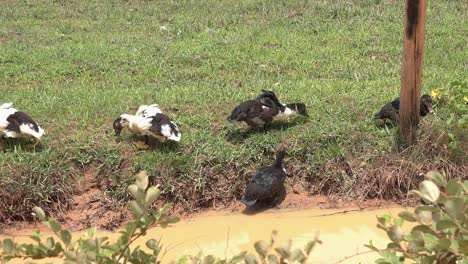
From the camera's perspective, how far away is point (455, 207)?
1615mm

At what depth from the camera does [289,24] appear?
10.9 metres

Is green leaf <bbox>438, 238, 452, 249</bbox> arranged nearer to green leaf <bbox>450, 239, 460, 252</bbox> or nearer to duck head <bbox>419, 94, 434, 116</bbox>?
green leaf <bbox>450, 239, 460, 252</bbox>

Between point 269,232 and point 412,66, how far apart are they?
6.96 feet

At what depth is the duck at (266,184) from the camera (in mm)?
5512

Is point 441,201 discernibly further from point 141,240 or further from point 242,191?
point 242,191

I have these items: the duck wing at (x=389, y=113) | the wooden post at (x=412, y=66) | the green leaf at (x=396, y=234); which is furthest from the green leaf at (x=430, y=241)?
the duck wing at (x=389, y=113)

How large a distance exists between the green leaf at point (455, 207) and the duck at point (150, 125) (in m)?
4.36

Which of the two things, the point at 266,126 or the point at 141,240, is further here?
the point at 266,126

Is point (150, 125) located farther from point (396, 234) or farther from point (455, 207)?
point (455, 207)

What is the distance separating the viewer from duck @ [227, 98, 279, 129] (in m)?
6.09

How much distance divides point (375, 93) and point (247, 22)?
4489mm

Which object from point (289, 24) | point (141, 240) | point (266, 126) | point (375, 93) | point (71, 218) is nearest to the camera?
point (141, 240)

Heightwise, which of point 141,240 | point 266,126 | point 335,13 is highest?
point 335,13

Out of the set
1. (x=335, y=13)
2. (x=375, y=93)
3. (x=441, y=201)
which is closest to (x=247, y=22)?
(x=335, y=13)
